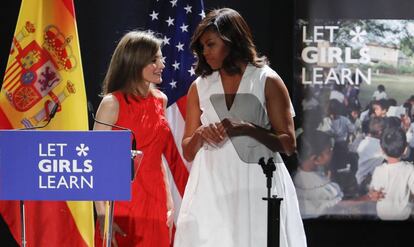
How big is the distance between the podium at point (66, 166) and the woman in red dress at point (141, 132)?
0.91m

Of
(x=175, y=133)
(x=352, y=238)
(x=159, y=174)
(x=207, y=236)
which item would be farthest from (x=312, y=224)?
(x=207, y=236)

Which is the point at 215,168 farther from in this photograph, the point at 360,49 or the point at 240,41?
the point at 360,49

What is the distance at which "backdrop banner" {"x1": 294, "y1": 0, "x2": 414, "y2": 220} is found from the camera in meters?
5.26

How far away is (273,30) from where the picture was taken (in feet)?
17.6

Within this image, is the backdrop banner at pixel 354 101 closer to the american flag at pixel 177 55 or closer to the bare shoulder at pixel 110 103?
the american flag at pixel 177 55

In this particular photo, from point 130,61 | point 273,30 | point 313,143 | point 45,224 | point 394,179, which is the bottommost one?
point 45,224

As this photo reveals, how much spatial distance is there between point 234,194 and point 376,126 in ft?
8.32

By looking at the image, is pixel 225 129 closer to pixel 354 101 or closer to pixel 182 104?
pixel 182 104

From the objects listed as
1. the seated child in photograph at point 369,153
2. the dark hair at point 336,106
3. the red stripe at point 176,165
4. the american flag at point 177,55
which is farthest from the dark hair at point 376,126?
the red stripe at point 176,165

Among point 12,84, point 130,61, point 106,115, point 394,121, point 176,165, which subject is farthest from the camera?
point 394,121

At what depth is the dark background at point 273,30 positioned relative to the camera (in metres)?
5.31

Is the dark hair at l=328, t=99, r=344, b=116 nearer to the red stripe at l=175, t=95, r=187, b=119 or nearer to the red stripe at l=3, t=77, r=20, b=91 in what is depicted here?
the red stripe at l=175, t=95, r=187, b=119

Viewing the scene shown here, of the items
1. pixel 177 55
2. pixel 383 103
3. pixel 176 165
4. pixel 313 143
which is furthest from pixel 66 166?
pixel 383 103

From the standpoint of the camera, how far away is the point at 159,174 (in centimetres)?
384
